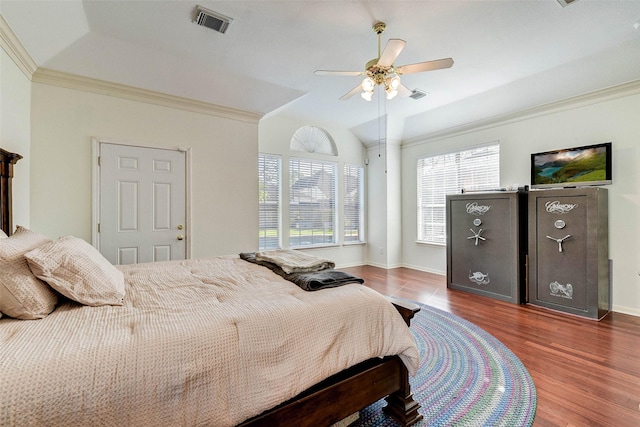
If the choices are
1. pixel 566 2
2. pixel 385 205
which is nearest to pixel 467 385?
pixel 566 2

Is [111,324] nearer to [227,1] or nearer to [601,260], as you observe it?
[227,1]

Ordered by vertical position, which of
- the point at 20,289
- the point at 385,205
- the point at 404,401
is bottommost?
the point at 404,401

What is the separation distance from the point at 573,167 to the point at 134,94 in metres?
5.49

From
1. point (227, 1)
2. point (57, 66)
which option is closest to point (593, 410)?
point (227, 1)

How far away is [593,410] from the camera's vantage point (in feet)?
5.72

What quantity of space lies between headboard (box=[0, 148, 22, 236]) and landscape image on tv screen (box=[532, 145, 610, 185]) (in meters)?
5.70

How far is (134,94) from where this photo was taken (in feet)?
11.2

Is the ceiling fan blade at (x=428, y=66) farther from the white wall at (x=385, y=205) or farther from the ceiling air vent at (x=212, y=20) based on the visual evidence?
the white wall at (x=385, y=205)

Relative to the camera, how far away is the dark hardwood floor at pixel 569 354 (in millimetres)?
1742

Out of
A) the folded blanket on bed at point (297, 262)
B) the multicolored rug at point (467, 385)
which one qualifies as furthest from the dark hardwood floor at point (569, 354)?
the folded blanket on bed at point (297, 262)

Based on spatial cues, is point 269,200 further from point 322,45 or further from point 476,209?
point 476,209

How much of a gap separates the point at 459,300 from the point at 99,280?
12.9 feet

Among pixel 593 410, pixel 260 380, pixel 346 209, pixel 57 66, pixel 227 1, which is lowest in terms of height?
pixel 593 410

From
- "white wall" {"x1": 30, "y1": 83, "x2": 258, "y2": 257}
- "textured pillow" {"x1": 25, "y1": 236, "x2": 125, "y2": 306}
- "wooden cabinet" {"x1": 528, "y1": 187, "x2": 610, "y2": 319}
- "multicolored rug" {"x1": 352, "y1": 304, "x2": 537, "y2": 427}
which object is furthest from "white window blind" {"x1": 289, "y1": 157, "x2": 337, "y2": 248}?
"textured pillow" {"x1": 25, "y1": 236, "x2": 125, "y2": 306}
